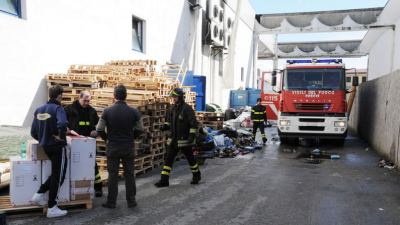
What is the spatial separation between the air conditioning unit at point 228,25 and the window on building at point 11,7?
1826cm

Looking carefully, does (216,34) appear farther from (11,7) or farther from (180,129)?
(180,129)

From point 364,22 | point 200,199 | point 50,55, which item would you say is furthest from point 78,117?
point 364,22

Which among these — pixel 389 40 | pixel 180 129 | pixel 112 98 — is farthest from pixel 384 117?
pixel 389 40

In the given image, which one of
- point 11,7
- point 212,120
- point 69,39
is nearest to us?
point 11,7

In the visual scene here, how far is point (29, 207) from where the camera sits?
526cm

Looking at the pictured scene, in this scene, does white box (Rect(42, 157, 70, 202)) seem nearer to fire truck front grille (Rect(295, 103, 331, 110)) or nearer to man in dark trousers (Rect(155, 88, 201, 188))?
man in dark trousers (Rect(155, 88, 201, 188))

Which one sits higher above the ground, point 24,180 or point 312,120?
point 312,120

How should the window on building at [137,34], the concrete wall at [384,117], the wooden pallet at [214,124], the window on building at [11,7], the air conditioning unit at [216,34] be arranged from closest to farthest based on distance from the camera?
1. the window on building at [11,7]
2. the concrete wall at [384,117]
3. the wooden pallet at [214,124]
4. the window on building at [137,34]
5. the air conditioning unit at [216,34]

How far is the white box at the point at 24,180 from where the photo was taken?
16.9ft

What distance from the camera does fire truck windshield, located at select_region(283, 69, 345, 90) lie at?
12.7 m

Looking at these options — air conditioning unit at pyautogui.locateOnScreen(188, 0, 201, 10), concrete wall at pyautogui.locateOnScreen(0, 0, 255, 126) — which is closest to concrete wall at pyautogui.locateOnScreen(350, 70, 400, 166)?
concrete wall at pyautogui.locateOnScreen(0, 0, 255, 126)

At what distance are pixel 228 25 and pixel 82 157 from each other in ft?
76.7

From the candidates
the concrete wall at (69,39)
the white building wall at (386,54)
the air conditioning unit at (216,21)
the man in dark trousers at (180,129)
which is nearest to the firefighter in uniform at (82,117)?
the man in dark trousers at (180,129)

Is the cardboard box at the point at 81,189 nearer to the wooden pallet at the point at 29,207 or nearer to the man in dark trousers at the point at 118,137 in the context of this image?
the wooden pallet at the point at 29,207
